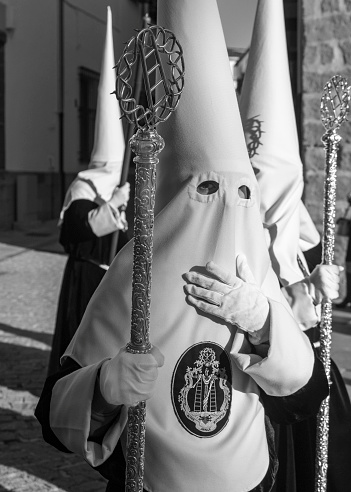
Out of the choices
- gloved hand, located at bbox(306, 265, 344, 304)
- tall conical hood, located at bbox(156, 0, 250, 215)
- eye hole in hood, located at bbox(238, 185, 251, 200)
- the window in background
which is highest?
the window in background

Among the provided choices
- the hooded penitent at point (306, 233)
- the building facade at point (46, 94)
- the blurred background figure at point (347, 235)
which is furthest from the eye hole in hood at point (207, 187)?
the building facade at point (46, 94)

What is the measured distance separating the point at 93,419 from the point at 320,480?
1023 mm

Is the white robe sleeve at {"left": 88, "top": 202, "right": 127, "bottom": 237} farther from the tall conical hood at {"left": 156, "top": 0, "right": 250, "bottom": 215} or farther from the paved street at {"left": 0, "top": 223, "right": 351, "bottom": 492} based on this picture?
the tall conical hood at {"left": 156, "top": 0, "right": 250, "bottom": 215}

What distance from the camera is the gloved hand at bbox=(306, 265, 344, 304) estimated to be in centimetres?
299

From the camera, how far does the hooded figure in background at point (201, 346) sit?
77.4 inches

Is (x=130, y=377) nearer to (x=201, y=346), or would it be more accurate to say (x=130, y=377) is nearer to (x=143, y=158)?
(x=201, y=346)

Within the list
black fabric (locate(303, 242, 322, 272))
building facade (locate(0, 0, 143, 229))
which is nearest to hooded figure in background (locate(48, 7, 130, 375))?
black fabric (locate(303, 242, 322, 272))

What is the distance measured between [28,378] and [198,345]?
4099 mm

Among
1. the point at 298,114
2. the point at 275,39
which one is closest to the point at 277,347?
the point at 275,39

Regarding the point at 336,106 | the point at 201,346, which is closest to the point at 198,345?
the point at 201,346

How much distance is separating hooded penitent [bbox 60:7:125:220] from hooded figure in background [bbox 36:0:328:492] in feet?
11.1

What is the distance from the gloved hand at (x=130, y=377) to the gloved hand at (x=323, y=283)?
1.35 m

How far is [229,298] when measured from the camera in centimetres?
197

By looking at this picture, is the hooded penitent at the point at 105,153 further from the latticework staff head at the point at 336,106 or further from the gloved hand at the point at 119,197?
the latticework staff head at the point at 336,106
